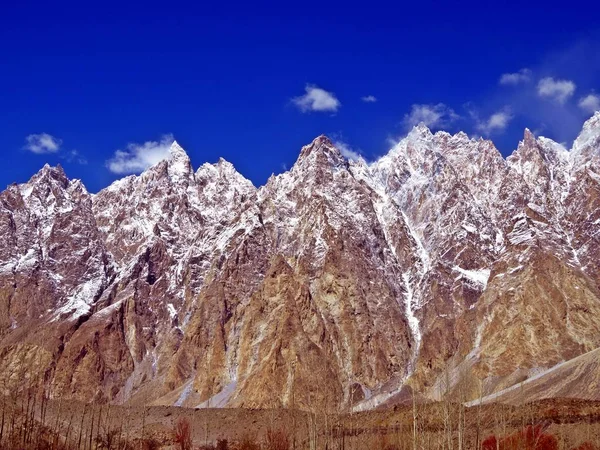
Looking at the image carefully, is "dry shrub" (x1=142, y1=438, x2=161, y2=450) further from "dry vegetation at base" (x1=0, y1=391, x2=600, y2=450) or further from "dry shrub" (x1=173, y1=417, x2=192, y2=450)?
"dry shrub" (x1=173, y1=417, x2=192, y2=450)

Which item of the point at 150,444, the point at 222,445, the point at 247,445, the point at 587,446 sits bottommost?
the point at 587,446

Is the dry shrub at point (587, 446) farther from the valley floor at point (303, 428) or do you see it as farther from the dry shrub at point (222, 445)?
the dry shrub at point (222, 445)

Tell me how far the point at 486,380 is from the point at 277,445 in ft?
310

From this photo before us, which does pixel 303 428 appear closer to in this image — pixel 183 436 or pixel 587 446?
pixel 183 436

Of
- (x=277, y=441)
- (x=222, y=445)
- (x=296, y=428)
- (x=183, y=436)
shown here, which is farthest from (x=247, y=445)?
(x=183, y=436)

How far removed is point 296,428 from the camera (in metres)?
117

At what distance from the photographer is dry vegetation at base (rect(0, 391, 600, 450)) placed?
8812cm

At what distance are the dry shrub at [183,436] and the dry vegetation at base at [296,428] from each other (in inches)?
6.9

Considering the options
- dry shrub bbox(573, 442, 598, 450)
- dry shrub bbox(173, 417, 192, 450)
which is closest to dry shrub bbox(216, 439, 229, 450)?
dry shrub bbox(173, 417, 192, 450)

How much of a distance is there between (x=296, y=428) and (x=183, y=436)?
1809 cm

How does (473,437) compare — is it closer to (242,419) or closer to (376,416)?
(376,416)

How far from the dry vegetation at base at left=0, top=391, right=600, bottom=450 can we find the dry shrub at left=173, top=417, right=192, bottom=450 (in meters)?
0.17

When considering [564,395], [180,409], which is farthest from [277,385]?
[564,395]

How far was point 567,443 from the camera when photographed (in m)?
94.9
